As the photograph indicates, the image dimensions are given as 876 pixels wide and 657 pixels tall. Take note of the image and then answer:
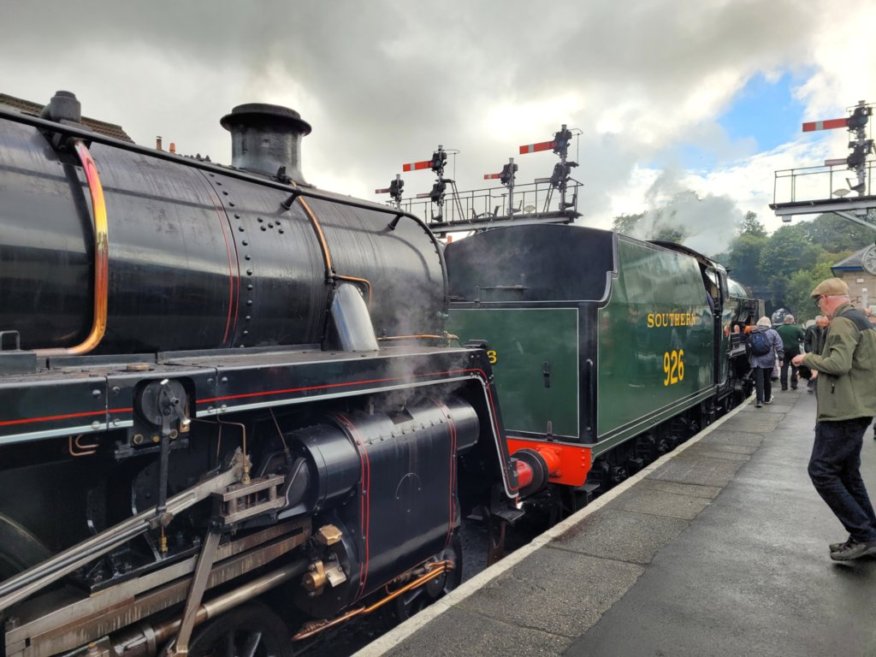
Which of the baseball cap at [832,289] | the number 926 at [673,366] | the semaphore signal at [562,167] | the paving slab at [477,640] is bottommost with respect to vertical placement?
the paving slab at [477,640]

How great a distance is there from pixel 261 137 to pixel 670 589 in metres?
3.29

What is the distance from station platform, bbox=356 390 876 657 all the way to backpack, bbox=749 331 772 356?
5.72 meters

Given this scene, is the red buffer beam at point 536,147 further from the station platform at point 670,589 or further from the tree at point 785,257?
the tree at point 785,257

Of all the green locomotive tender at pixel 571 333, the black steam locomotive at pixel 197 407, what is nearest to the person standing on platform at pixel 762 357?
the green locomotive tender at pixel 571 333

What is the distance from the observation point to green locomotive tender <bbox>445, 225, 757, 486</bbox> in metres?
5.21

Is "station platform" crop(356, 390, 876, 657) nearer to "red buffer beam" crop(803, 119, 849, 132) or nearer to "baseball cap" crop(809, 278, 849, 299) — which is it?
Answer: "baseball cap" crop(809, 278, 849, 299)

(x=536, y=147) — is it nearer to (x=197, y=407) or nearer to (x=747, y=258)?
(x=197, y=407)

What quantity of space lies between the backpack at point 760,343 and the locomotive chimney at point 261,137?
31.3 feet

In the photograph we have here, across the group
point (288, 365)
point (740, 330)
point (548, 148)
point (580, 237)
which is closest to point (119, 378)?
point (288, 365)

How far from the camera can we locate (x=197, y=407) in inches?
79.0

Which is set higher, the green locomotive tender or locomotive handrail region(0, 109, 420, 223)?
locomotive handrail region(0, 109, 420, 223)

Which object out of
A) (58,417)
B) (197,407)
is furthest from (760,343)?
(58,417)

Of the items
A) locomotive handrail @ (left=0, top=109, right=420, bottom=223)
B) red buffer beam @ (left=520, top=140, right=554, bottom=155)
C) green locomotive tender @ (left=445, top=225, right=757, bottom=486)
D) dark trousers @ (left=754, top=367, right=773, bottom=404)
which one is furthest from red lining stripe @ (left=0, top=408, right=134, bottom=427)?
red buffer beam @ (left=520, top=140, right=554, bottom=155)

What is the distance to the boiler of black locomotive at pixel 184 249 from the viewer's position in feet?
6.45
